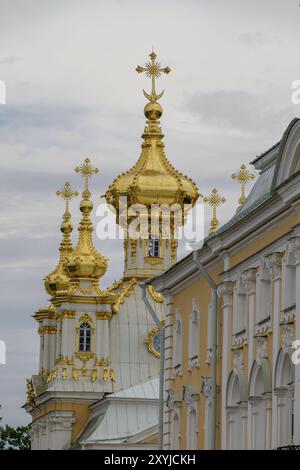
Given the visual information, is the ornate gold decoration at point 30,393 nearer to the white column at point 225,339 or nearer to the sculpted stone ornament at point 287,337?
the white column at point 225,339

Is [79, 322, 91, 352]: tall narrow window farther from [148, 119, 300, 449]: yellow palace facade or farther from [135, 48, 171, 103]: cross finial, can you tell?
[148, 119, 300, 449]: yellow palace facade

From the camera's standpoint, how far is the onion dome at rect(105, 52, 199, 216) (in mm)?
82875

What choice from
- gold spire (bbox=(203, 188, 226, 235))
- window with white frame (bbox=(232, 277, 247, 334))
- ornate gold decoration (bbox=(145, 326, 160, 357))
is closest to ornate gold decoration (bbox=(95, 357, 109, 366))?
ornate gold decoration (bbox=(145, 326, 160, 357))

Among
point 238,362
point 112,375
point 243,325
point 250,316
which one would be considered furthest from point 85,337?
point 250,316

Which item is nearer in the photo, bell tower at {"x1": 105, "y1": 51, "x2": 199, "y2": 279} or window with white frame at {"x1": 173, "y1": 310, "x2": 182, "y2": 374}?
window with white frame at {"x1": 173, "y1": 310, "x2": 182, "y2": 374}

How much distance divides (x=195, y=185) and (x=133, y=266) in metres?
4.73

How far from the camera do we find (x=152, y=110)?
82438mm

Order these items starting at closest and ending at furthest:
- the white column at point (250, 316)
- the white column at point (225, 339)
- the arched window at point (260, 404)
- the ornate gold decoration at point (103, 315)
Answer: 1. the arched window at point (260, 404)
2. the white column at point (250, 316)
3. the white column at point (225, 339)
4. the ornate gold decoration at point (103, 315)

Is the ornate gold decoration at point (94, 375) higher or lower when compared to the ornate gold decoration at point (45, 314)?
lower

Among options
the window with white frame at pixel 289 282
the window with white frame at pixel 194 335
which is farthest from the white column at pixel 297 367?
the window with white frame at pixel 194 335

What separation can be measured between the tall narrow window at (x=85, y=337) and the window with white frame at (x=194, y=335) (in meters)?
35.4

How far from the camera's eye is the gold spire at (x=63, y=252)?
86188 mm

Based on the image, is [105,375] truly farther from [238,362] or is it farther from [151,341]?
[238,362]
